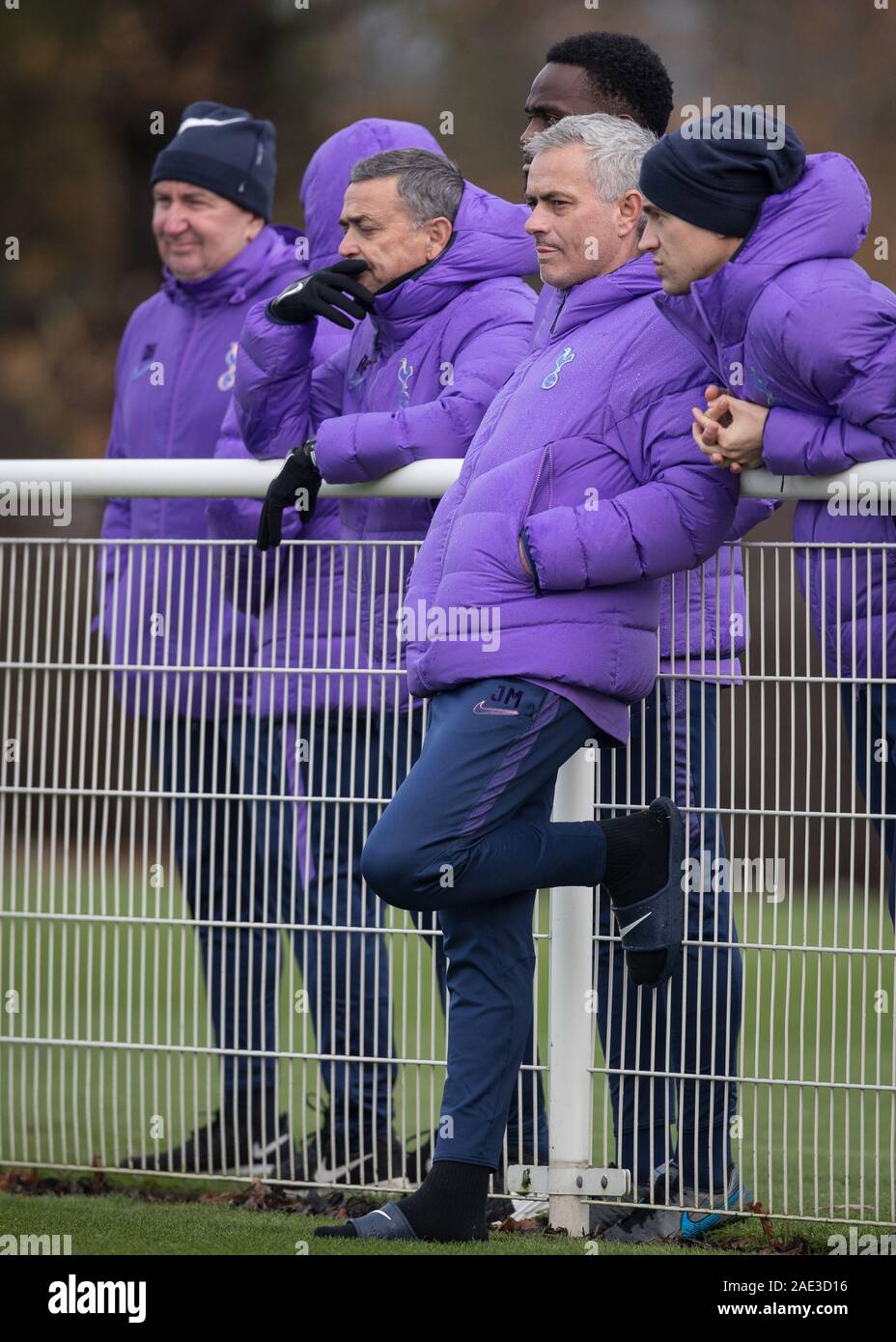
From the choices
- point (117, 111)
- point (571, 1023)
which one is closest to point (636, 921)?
point (571, 1023)

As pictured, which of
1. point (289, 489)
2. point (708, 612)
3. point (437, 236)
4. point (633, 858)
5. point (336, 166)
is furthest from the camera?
point (336, 166)

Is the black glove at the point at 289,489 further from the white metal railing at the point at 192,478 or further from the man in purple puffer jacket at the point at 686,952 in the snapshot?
the man in purple puffer jacket at the point at 686,952

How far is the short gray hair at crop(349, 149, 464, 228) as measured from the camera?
13.9 ft

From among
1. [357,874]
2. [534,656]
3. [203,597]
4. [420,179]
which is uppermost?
[420,179]

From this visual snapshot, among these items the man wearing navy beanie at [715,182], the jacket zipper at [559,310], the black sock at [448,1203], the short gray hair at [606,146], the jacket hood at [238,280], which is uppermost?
the jacket hood at [238,280]

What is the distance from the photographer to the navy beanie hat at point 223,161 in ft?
17.3

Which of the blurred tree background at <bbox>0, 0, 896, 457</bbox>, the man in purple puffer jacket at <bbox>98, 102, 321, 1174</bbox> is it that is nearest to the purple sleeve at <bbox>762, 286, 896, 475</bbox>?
the man in purple puffer jacket at <bbox>98, 102, 321, 1174</bbox>

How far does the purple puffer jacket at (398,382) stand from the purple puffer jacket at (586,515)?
370 mm

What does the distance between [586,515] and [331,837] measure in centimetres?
108

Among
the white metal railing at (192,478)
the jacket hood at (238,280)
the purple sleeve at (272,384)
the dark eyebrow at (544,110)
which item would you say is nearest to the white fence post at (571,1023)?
the white metal railing at (192,478)

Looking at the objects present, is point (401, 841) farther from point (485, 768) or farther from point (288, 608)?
point (288, 608)

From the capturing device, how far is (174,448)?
16.9 ft

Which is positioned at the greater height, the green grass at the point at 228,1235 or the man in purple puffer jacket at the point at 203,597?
the man in purple puffer jacket at the point at 203,597

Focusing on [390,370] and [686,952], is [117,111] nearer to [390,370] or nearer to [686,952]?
[390,370]
